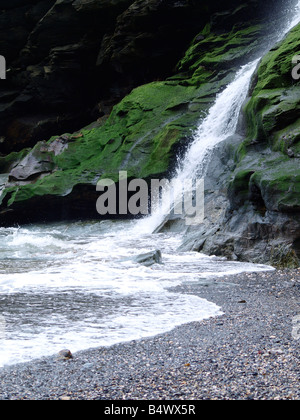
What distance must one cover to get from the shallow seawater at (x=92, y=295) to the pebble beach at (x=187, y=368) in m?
0.41

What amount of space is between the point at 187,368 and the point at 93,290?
4.25 metres

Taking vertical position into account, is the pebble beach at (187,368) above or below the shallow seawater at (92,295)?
above

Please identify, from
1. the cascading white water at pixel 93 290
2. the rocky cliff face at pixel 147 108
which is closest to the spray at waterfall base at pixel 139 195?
the rocky cliff face at pixel 147 108

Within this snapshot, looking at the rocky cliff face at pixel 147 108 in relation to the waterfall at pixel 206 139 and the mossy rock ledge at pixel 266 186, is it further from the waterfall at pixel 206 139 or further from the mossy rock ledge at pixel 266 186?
the waterfall at pixel 206 139

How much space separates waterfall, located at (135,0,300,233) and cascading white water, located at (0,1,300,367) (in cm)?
15

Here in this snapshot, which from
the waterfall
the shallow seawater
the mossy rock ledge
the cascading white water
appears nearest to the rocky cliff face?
the mossy rock ledge

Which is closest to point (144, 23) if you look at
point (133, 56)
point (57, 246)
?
point (133, 56)

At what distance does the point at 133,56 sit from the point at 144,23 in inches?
87.1

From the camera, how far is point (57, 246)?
15.4 meters

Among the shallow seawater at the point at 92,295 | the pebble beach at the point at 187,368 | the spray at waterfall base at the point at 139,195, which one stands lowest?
the shallow seawater at the point at 92,295

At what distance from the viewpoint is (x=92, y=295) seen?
743cm

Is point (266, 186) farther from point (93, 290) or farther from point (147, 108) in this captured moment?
point (147, 108)

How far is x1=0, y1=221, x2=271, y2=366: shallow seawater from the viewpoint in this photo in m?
5.13

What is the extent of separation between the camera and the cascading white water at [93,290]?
5.19 meters
